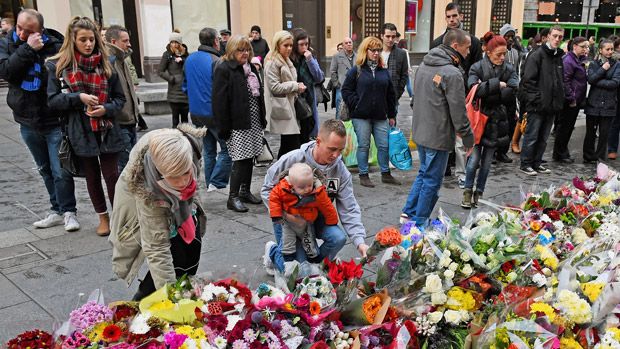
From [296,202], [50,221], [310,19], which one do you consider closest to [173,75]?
[50,221]

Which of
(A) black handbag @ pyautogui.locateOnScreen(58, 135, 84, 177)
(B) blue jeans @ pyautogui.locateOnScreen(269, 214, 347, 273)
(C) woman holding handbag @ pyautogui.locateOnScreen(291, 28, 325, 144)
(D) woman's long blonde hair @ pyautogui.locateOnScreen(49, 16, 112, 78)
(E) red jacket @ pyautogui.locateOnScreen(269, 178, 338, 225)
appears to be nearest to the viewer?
(E) red jacket @ pyautogui.locateOnScreen(269, 178, 338, 225)

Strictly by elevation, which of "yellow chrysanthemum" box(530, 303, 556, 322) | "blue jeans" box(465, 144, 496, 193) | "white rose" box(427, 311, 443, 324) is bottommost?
"blue jeans" box(465, 144, 496, 193)

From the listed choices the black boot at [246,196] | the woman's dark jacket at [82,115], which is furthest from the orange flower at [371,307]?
the black boot at [246,196]

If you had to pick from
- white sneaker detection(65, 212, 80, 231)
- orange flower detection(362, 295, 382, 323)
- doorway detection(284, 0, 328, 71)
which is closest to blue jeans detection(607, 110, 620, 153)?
orange flower detection(362, 295, 382, 323)

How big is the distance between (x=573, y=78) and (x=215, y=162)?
17.0 ft

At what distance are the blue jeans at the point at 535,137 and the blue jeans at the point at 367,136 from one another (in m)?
2.07

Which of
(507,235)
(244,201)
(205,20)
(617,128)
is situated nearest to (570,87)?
(617,128)

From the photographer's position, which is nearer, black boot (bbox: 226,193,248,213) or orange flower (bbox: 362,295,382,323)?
orange flower (bbox: 362,295,382,323)

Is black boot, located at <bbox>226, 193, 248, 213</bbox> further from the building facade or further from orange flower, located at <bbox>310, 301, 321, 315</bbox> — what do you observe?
the building facade

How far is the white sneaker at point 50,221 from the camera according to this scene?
5.41 m

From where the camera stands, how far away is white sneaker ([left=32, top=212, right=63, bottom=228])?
5406 mm

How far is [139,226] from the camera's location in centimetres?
285

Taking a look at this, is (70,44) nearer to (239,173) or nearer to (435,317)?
(239,173)

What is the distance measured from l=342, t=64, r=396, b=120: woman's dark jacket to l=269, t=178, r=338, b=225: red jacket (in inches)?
131
